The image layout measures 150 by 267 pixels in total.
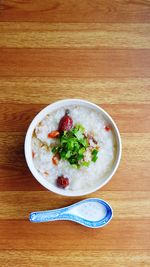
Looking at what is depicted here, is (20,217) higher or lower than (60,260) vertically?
Result: higher

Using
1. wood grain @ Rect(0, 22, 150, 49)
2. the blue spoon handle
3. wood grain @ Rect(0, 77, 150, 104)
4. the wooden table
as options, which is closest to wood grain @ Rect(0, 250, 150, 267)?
the wooden table

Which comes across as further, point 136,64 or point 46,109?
point 136,64

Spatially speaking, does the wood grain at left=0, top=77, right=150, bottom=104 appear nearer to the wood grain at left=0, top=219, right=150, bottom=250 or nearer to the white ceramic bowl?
the white ceramic bowl

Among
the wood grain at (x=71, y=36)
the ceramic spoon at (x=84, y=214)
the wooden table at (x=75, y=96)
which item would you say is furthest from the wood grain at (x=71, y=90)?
the ceramic spoon at (x=84, y=214)

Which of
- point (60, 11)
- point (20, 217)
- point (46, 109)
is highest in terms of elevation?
point (60, 11)

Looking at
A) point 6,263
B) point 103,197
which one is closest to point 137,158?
point 103,197

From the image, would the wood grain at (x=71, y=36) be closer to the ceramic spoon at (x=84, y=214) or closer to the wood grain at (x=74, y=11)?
the wood grain at (x=74, y=11)

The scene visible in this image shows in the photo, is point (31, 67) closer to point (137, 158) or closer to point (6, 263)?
point (137, 158)
